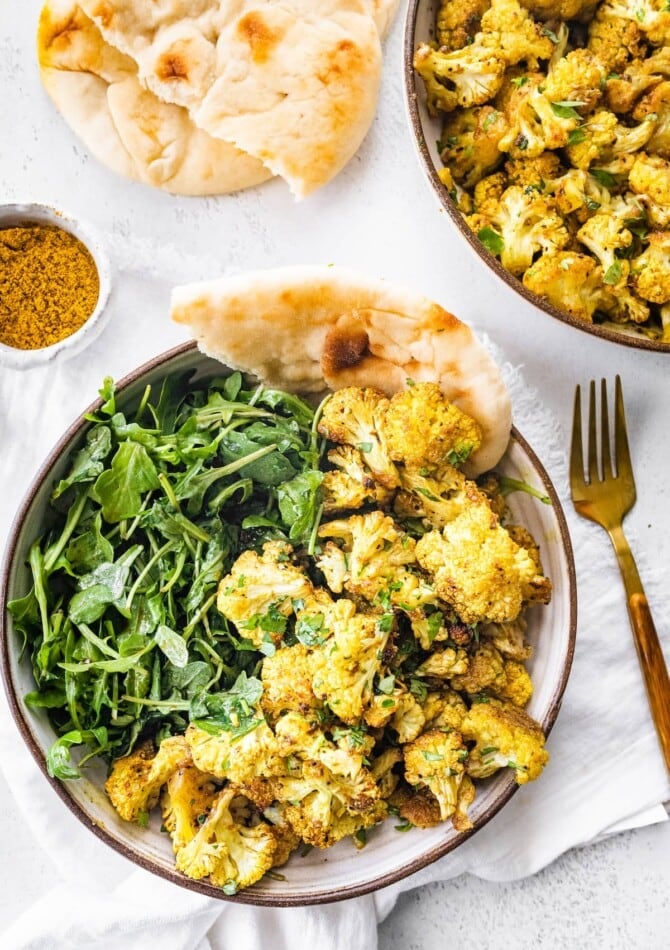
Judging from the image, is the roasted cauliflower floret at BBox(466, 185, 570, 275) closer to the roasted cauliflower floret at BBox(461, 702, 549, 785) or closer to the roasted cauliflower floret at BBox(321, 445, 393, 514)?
the roasted cauliflower floret at BBox(321, 445, 393, 514)

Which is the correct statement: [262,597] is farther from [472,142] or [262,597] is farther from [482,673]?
[472,142]

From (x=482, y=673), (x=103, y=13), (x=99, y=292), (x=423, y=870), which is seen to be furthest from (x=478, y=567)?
(x=103, y=13)

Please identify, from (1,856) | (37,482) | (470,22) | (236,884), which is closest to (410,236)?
(470,22)

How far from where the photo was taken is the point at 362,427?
6.90 feet

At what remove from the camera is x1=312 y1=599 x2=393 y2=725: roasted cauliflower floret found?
190cm

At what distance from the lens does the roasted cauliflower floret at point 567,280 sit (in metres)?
2.22

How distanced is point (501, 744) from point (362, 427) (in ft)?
2.37

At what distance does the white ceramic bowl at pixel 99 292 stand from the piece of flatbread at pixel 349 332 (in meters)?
0.50

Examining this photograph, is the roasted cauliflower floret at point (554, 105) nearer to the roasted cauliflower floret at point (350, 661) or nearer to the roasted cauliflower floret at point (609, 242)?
the roasted cauliflower floret at point (609, 242)

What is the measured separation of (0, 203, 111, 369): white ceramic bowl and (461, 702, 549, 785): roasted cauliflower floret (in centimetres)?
135

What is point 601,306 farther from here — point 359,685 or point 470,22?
point 359,685

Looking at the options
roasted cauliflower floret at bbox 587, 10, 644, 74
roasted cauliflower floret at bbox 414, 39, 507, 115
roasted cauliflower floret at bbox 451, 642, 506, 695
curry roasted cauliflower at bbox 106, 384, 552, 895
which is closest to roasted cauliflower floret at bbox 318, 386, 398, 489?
curry roasted cauliflower at bbox 106, 384, 552, 895

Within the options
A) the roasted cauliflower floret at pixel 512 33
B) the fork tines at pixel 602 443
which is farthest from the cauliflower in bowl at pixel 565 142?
the fork tines at pixel 602 443

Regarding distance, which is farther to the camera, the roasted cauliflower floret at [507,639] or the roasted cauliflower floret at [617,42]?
the roasted cauliflower floret at [617,42]
